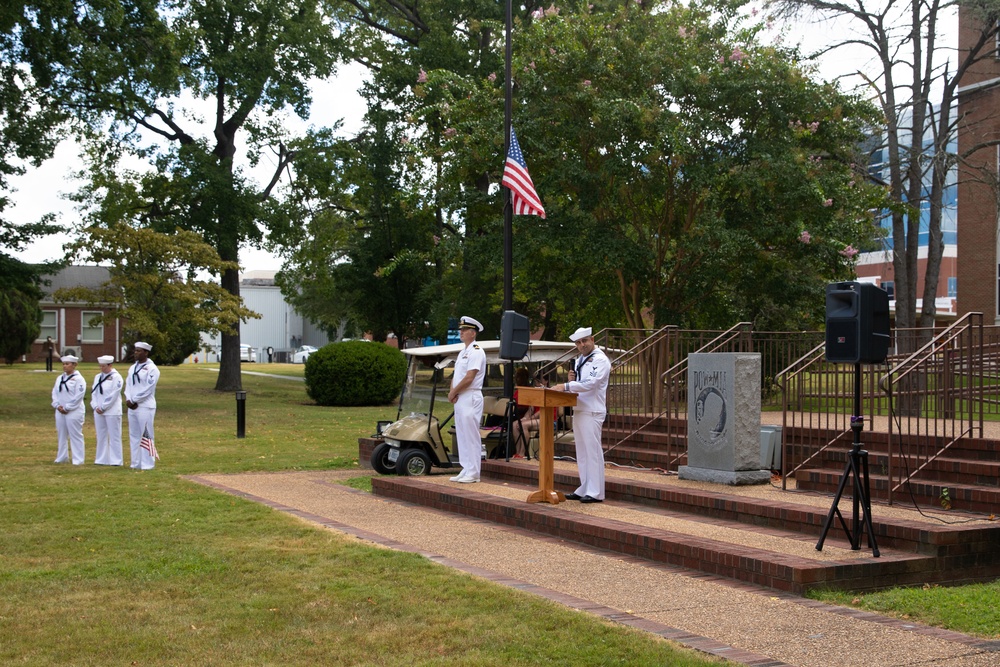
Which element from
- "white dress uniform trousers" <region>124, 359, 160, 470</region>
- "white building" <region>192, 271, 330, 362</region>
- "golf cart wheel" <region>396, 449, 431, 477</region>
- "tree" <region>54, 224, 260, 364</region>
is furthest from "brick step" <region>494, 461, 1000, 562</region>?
"white building" <region>192, 271, 330, 362</region>

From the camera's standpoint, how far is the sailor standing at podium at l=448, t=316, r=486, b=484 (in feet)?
46.5

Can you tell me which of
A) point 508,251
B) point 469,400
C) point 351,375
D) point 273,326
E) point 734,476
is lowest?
point 734,476

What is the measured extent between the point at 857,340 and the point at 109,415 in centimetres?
1218

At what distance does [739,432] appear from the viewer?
12.6m

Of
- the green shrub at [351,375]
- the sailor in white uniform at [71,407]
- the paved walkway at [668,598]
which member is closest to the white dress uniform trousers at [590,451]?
the paved walkway at [668,598]

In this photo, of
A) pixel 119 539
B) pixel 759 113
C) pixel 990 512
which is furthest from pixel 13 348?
pixel 990 512

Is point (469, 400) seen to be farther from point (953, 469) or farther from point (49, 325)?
point (49, 325)

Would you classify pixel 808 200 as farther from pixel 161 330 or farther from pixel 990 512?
pixel 161 330

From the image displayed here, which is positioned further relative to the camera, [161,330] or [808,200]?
[161,330]

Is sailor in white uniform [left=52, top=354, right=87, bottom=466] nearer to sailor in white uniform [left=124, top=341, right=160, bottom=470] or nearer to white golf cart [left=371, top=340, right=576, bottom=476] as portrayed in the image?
sailor in white uniform [left=124, top=341, right=160, bottom=470]

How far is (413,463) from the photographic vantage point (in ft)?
50.8

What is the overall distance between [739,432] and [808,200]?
1099 cm

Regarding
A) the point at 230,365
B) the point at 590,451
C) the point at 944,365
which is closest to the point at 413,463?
the point at 590,451

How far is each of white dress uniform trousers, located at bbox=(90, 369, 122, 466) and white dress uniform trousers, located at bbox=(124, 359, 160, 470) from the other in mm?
510
